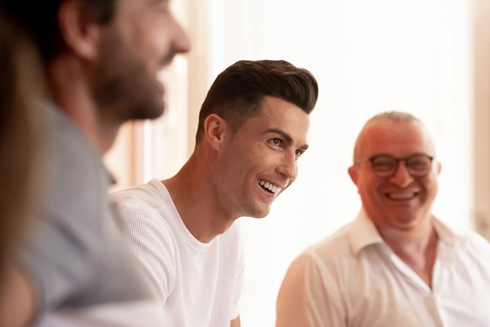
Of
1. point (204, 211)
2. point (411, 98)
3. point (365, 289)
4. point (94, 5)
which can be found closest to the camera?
point (94, 5)

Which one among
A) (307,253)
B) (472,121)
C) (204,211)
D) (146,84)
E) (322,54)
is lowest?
(307,253)

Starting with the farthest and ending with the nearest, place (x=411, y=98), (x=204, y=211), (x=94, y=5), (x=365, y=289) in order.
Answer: (x=411, y=98) → (x=365, y=289) → (x=204, y=211) → (x=94, y=5)

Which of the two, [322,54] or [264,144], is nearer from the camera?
[264,144]

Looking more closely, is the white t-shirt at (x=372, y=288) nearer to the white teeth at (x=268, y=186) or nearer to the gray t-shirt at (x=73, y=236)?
the white teeth at (x=268, y=186)

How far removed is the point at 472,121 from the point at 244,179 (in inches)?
70.5

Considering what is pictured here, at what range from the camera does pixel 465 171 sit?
3.16m

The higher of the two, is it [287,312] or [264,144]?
[264,144]

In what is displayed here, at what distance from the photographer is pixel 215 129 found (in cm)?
185

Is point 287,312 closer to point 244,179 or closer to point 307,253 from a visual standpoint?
point 307,253

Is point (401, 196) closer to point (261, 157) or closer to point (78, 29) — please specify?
point (261, 157)

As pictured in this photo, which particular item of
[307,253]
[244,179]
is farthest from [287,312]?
[244,179]

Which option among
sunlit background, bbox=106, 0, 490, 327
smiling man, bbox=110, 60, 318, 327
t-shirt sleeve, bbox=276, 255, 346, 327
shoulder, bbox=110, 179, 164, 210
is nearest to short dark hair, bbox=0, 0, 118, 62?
shoulder, bbox=110, 179, 164, 210

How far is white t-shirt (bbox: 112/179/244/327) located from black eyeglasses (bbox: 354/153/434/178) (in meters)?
0.62

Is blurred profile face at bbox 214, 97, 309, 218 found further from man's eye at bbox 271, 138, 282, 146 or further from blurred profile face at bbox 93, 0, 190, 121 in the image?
blurred profile face at bbox 93, 0, 190, 121
